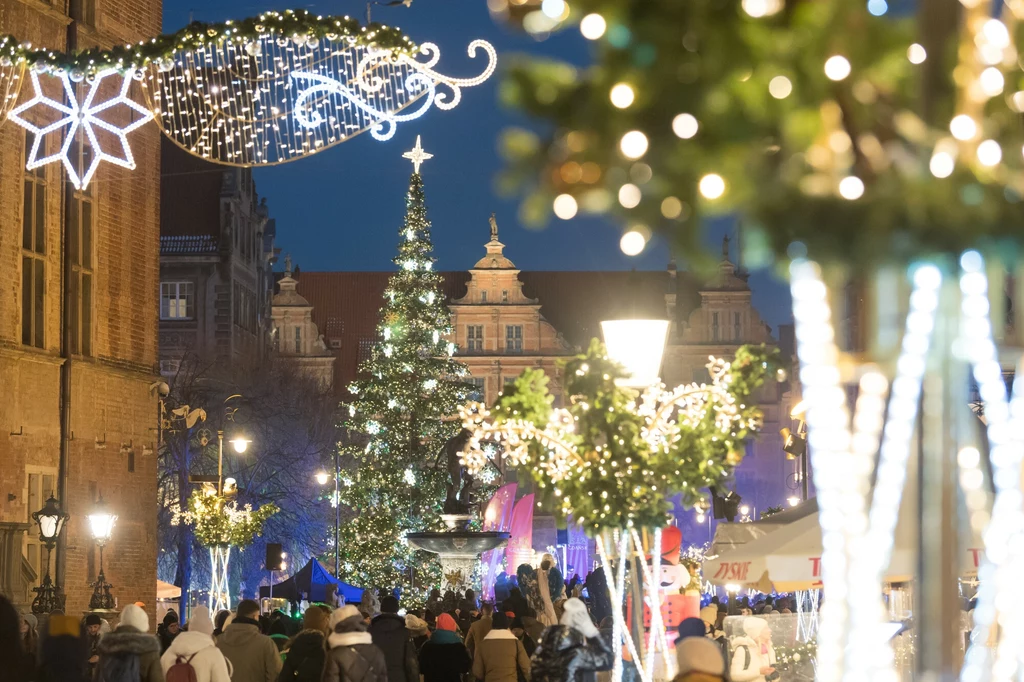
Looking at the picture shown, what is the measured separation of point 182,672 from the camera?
10266mm

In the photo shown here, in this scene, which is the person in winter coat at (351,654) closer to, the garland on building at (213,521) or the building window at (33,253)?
the building window at (33,253)

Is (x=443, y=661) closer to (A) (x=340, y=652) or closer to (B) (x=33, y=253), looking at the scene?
(A) (x=340, y=652)

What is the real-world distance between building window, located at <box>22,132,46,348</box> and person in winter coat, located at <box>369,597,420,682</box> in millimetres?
11684

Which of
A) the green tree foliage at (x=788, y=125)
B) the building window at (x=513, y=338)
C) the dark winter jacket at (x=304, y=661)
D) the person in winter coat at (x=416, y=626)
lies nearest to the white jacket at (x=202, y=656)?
the dark winter jacket at (x=304, y=661)

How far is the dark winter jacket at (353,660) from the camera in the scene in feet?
34.0

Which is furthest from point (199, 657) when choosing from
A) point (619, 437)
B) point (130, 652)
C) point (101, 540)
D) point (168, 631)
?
point (101, 540)

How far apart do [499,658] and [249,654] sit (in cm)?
235

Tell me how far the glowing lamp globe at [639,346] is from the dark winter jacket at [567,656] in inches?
64.4

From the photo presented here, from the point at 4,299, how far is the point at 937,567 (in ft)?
62.9

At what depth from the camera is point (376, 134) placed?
1386 centimetres

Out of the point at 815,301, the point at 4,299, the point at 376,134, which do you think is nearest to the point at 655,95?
the point at 815,301

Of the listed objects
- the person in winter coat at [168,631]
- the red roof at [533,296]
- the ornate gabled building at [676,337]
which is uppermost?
the red roof at [533,296]

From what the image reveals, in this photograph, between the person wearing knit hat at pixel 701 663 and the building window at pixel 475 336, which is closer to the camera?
the person wearing knit hat at pixel 701 663

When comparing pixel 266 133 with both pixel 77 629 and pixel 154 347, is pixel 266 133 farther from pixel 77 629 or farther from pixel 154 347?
pixel 154 347
